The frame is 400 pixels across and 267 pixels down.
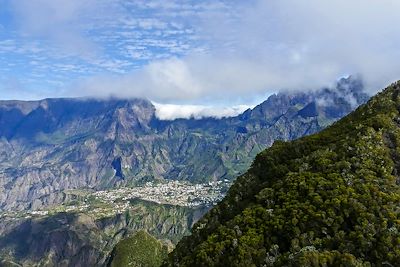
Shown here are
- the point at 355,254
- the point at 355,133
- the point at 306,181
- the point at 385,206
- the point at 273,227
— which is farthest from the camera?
the point at 355,133

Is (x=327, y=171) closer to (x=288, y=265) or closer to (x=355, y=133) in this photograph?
(x=355, y=133)

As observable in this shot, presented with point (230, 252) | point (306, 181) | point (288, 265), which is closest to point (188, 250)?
point (230, 252)

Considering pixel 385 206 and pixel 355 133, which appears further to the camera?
pixel 355 133

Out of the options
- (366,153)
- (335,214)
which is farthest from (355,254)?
(366,153)

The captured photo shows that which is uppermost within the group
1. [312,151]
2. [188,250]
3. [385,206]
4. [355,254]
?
[312,151]

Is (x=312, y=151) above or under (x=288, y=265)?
above

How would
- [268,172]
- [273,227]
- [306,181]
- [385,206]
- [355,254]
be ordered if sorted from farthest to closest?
[268,172]
[306,181]
[273,227]
[385,206]
[355,254]
